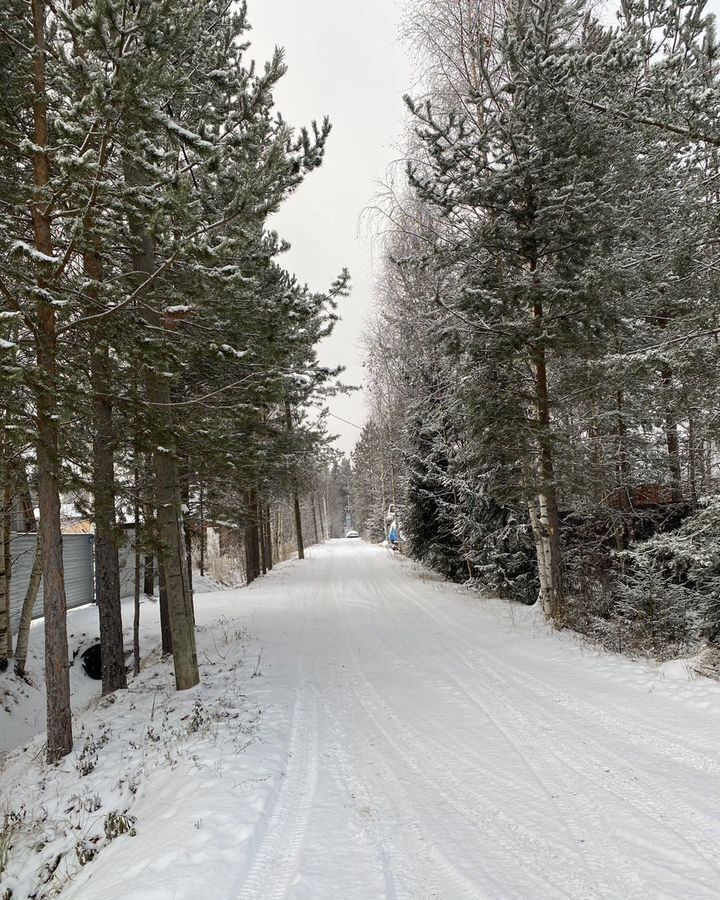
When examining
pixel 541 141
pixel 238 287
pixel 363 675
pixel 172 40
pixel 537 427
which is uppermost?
pixel 541 141

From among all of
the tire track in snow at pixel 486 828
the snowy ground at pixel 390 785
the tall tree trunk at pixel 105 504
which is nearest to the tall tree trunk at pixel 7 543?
the tall tree trunk at pixel 105 504

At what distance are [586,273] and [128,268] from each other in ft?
23.0

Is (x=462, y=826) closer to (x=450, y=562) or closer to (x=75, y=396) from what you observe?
(x=75, y=396)

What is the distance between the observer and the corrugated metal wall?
1220 cm

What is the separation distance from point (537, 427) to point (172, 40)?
24.0ft

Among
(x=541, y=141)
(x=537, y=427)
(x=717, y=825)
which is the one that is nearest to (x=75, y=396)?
(x=717, y=825)

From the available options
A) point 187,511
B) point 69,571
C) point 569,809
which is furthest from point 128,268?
point 69,571

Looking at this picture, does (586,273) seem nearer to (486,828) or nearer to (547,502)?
(547,502)

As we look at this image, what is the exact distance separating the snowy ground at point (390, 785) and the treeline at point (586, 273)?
247 centimetres

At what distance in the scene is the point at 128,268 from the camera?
798 cm

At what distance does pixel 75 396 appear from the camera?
5398 mm

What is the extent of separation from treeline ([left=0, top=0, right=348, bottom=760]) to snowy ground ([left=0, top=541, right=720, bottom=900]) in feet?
4.05

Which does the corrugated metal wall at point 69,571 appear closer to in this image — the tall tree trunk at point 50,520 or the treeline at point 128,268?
the treeline at point 128,268

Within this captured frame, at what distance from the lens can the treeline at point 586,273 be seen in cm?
629
